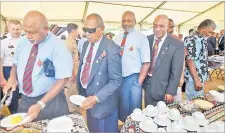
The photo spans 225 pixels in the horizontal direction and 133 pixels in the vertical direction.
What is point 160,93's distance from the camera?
57.4 inches

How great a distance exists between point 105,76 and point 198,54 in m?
0.81

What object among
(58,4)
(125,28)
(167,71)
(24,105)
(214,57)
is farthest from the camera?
(214,57)

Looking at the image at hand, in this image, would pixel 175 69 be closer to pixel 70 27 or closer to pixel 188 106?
pixel 188 106

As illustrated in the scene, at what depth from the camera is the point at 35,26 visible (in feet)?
3.25

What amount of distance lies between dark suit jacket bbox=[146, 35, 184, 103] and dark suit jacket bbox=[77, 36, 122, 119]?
0.34 m

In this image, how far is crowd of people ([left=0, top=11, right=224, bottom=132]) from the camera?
1076mm

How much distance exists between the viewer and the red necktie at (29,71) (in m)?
1.08

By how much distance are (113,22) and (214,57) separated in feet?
3.13

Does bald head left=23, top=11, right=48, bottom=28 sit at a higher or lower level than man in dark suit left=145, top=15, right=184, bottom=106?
higher

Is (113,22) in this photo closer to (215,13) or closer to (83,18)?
(83,18)

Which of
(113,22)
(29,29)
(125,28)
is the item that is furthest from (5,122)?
(125,28)

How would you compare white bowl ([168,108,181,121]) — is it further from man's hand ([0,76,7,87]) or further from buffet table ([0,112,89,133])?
man's hand ([0,76,7,87])

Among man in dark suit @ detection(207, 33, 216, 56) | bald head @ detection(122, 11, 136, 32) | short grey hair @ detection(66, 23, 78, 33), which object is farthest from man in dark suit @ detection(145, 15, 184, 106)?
short grey hair @ detection(66, 23, 78, 33)

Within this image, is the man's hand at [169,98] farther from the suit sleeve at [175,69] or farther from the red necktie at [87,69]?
the red necktie at [87,69]
